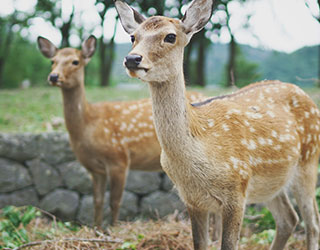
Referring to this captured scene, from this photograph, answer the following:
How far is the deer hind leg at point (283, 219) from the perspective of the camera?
12.1 feet

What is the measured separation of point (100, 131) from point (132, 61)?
10.1 feet

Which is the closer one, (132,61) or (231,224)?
(132,61)

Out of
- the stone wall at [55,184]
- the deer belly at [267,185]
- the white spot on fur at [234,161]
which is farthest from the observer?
the stone wall at [55,184]

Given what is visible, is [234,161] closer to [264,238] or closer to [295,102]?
[295,102]

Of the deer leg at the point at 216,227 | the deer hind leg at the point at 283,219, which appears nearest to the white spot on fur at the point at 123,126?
the deer leg at the point at 216,227

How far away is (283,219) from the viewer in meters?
3.76

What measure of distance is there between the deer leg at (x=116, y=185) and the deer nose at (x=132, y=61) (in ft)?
9.96

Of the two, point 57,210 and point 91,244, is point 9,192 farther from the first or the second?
point 91,244

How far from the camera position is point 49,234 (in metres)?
4.11

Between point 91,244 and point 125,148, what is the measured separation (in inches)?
77.0

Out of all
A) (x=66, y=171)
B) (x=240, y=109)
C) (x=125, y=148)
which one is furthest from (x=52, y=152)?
(x=240, y=109)

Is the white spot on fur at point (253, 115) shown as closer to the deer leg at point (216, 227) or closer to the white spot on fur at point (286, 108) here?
the white spot on fur at point (286, 108)

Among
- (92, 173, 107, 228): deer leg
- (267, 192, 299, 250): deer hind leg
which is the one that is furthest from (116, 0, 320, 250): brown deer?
(92, 173, 107, 228): deer leg

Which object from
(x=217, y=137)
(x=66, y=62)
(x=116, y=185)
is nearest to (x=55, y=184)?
(x=116, y=185)
